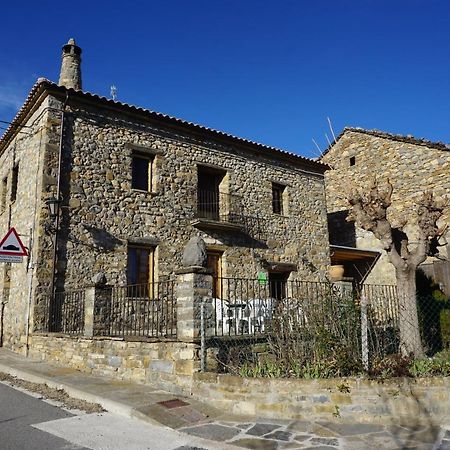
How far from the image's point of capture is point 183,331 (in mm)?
6164

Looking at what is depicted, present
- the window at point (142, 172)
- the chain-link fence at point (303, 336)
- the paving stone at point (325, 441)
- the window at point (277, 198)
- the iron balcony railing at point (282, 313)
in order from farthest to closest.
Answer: the window at point (277, 198), the window at point (142, 172), the iron balcony railing at point (282, 313), the chain-link fence at point (303, 336), the paving stone at point (325, 441)

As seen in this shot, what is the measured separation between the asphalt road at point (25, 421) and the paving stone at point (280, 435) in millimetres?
1868

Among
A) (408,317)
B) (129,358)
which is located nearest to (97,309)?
(129,358)

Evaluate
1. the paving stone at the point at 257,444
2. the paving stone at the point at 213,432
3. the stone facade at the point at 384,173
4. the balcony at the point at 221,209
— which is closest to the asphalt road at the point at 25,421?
the paving stone at the point at 213,432

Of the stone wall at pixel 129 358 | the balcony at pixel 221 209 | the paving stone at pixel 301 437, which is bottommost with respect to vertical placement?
the paving stone at pixel 301 437

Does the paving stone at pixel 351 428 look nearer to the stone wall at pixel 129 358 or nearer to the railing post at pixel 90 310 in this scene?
the stone wall at pixel 129 358

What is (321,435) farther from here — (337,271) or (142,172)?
(337,271)

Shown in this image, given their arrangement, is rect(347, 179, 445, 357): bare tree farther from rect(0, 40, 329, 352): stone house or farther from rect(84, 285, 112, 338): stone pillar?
rect(0, 40, 329, 352): stone house

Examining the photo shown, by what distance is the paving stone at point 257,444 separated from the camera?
4305 mm

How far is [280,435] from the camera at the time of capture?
15.3 feet

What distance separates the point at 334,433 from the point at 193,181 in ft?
30.0

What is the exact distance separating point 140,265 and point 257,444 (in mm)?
7653

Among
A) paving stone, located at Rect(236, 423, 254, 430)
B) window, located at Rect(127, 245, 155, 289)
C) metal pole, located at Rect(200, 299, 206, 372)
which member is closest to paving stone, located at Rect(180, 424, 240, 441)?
paving stone, located at Rect(236, 423, 254, 430)

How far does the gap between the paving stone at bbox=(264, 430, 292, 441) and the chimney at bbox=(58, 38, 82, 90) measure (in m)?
11.3
